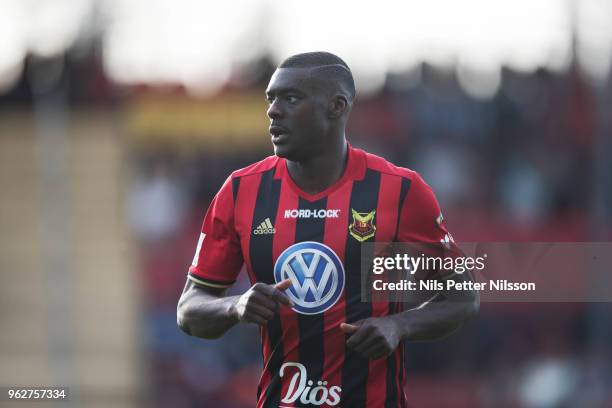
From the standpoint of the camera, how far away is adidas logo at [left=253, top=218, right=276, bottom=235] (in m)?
5.39

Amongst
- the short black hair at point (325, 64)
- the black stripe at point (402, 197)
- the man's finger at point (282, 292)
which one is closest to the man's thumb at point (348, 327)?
the man's finger at point (282, 292)

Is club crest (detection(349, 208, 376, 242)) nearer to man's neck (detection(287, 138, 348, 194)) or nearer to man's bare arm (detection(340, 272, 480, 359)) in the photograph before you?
man's neck (detection(287, 138, 348, 194))

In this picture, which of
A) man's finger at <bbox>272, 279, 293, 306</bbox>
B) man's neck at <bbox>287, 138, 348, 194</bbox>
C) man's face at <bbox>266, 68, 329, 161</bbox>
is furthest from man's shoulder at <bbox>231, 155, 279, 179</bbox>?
man's finger at <bbox>272, 279, 293, 306</bbox>

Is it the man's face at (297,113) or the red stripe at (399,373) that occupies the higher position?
the man's face at (297,113)

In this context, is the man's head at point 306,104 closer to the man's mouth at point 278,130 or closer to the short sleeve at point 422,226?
the man's mouth at point 278,130

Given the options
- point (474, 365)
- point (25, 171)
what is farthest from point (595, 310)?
point (25, 171)

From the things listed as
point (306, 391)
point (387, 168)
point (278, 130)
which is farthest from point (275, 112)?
point (306, 391)

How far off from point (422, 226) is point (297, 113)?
2.35 feet

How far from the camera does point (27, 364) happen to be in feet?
60.3

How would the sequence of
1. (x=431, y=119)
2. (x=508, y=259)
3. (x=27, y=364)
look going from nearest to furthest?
(x=508, y=259)
(x=431, y=119)
(x=27, y=364)

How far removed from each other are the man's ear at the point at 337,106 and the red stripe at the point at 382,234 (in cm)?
35

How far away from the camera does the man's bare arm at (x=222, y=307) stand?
15.9 feet

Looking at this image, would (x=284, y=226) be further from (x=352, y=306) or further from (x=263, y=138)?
(x=263, y=138)

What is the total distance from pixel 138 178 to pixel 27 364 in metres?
3.18
